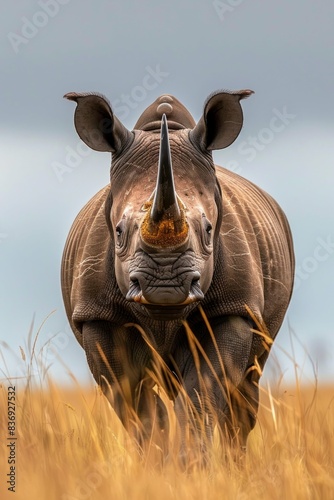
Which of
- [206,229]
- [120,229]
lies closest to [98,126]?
[120,229]

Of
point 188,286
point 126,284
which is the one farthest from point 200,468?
point 126,284

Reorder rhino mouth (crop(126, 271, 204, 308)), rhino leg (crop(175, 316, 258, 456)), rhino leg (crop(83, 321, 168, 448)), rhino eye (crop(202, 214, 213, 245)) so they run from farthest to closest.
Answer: rhino leg (crop(83, 321, 168, 448)) → rhino leg (crop(175, 316, 258, 456)) → rhino eye (crop(202, 214, 213, 245)) → rhino mouth (crop(126, 271, 204, 308))

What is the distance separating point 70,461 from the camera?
22.3ft

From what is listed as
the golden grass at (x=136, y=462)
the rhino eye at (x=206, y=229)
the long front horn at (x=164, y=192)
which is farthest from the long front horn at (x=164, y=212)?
the golden grass at (x=136, y=462)

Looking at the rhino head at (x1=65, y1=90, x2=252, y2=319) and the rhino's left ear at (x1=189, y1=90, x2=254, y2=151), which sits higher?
the rhino's left ear at (x1=189, y1=90, x2=254, y2=151)

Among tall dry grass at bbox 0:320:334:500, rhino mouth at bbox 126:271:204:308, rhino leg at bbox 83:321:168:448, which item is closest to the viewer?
tall dry grass at bbox 0:320:334:500

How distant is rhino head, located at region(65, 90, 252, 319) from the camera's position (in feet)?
25.2

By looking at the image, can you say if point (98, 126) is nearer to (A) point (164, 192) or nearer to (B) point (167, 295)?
(A) point (164, 192)

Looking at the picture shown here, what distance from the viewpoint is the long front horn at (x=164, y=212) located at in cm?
771

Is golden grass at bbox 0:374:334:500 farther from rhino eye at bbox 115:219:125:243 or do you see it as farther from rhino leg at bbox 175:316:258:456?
rhino eye at bbox 115:219:125:243

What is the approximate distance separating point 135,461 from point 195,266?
56.6 inches

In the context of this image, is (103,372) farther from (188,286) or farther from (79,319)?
(188,286)

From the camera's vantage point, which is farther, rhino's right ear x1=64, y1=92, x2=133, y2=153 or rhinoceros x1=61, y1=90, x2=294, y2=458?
rhino's right ear x1=64, y1=92, x2=133, y2=153

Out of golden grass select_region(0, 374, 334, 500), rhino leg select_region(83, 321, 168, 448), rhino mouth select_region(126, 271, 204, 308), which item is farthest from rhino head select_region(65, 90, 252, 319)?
golden grass select_region(0, 374, 334, 500)
